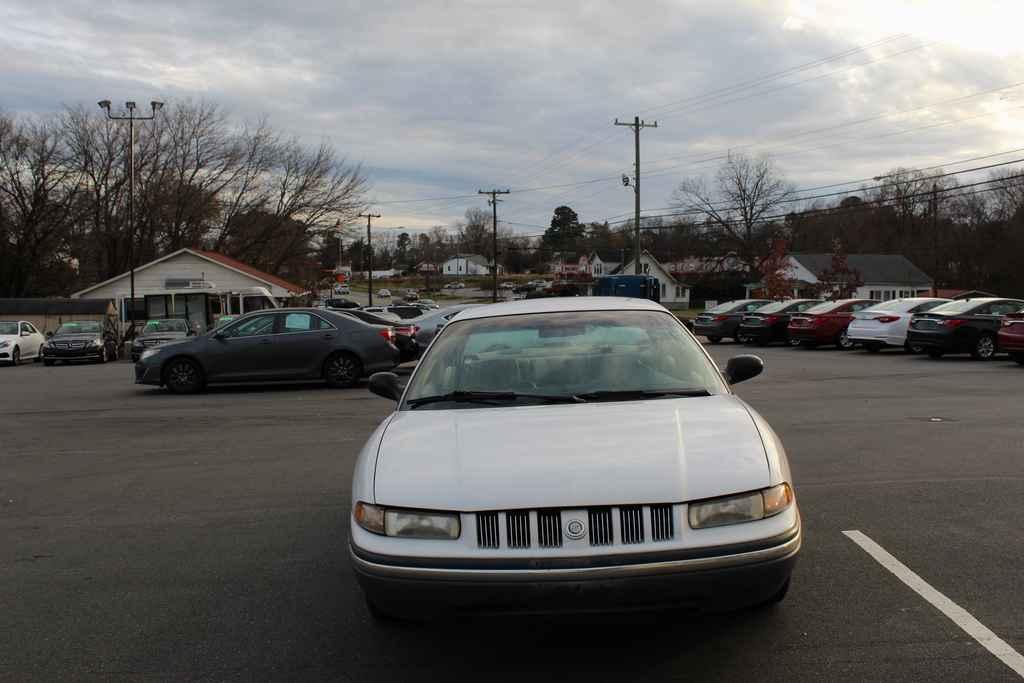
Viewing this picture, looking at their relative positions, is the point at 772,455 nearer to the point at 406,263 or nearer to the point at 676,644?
the point at 676,644

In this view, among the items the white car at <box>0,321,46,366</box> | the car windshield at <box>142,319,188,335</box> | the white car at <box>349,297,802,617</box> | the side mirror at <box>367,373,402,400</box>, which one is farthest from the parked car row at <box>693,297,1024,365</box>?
the white car at <box>0,321,46,366</box>

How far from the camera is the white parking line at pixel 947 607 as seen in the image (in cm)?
352

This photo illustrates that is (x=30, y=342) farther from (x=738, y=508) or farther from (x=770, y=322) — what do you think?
(x=738, y=508)

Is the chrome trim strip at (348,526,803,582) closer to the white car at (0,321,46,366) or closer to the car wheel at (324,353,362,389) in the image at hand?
the car wheel at (324,353,362,389)

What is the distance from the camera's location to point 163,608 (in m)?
4.41

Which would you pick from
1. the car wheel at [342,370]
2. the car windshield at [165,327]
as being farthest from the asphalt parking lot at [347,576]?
the car windshield at [165,327]

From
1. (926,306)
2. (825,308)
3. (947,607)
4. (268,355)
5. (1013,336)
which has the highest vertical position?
(926,306)

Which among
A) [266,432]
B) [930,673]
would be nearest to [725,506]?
[930,673]

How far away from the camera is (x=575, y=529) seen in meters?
3.24

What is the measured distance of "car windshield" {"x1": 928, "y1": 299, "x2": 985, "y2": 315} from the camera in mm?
20016

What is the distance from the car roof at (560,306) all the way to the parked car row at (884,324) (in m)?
15.0

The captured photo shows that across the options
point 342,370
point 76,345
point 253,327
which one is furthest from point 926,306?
point 76,345

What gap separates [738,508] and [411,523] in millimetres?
1249

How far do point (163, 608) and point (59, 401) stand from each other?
461 inches
